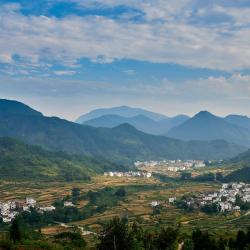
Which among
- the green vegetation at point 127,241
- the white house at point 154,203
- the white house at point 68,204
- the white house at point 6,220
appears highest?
the green vegetation at point 127,241

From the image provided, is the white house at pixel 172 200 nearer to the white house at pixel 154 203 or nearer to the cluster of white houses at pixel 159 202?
the cluster of white houses at pixel 159 202

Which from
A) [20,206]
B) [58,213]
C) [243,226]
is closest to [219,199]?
[243,226]

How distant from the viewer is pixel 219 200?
126875 mm

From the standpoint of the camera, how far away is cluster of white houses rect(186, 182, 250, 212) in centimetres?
11912

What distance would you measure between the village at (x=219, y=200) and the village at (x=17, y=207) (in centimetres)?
2867

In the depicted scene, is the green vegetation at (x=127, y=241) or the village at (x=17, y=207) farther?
the village at (x=17, y=207)

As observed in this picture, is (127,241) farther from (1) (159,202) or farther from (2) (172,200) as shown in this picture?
(2) (172,200)

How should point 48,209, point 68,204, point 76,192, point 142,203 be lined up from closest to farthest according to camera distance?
1. point 48,209
2. point 68,204
3. point 142,203
4. point 76,192

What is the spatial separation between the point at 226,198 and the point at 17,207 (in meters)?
57.5

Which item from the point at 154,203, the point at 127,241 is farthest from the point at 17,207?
the point at 127,241

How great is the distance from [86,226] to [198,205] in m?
34.9

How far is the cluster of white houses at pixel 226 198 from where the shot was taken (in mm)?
119125

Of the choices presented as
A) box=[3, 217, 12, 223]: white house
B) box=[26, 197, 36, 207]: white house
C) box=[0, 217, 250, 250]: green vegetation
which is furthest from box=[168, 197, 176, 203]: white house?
box=[0, 217, 250, 250]: green vegetation

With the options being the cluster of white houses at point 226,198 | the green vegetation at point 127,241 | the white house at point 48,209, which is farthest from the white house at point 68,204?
the green vegetation at point 127,241
